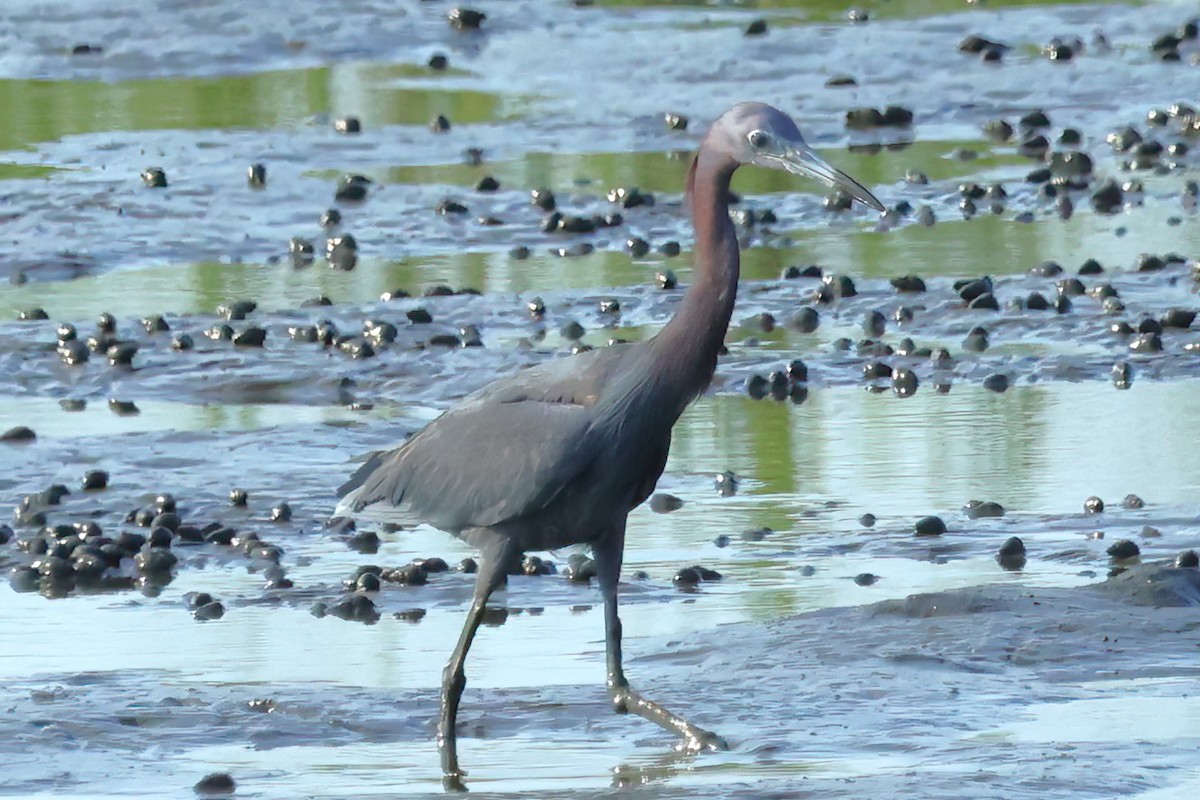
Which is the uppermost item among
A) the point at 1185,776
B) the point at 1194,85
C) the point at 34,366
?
the point at 1194,85

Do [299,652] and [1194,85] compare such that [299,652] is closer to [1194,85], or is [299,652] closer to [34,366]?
[34,366]

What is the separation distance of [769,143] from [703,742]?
1806 mm

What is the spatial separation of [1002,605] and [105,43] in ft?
57.9

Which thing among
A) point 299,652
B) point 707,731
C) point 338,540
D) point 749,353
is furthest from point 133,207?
point 707,731

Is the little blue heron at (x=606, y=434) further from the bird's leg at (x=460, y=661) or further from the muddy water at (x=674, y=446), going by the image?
the muddy water at (x=674, y=446)

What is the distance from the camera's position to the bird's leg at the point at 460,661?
28.9 ft

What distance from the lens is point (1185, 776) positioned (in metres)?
8.05

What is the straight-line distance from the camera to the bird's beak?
27.8 feet

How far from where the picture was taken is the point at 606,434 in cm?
866

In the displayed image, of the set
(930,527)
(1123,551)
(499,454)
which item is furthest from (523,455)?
(1123,551)

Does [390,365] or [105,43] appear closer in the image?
[390,365]

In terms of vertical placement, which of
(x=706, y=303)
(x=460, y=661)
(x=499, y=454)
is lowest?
(x=460, y=661)

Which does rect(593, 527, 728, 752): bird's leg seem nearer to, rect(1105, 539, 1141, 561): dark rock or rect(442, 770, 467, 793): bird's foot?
rect(442, 770, 467, 793): bird's foot

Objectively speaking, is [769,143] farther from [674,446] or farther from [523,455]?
[674,446]
